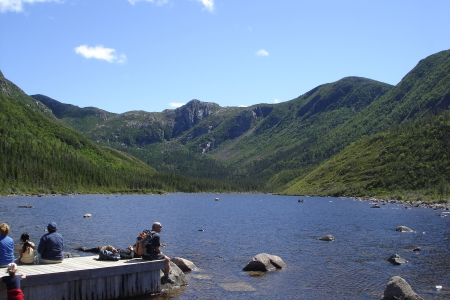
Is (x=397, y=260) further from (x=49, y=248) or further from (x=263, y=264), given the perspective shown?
(x=49, y=248)

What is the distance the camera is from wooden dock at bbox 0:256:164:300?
21.4 metres

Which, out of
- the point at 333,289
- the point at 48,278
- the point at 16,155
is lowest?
the point at 333,289

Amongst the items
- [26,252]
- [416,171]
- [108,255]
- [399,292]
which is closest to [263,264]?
[399,292]

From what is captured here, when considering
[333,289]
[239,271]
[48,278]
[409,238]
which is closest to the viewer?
[48,278]

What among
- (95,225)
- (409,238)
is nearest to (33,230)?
(95,225)

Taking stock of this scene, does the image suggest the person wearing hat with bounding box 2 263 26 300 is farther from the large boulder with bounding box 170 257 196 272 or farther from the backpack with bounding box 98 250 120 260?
the large boulder with bounding box 170 257 196 272

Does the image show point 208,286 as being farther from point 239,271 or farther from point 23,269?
point 23,269

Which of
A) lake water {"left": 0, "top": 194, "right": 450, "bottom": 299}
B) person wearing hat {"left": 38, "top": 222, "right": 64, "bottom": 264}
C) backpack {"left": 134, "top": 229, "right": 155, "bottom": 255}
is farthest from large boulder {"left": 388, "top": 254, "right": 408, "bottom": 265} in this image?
person wearing hat {"left": 38, "top": 222, "right": 64, "bottom": 264}

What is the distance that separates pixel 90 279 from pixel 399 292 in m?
20.2

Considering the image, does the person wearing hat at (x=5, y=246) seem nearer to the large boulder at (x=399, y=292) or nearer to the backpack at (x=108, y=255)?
the backpack at (x=108, y=255)

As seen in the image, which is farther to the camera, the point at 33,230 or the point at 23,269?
the point at 33,230

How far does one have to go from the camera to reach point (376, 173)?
19262 centimetres

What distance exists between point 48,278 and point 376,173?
190m

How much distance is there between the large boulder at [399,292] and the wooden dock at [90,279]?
15.8m
